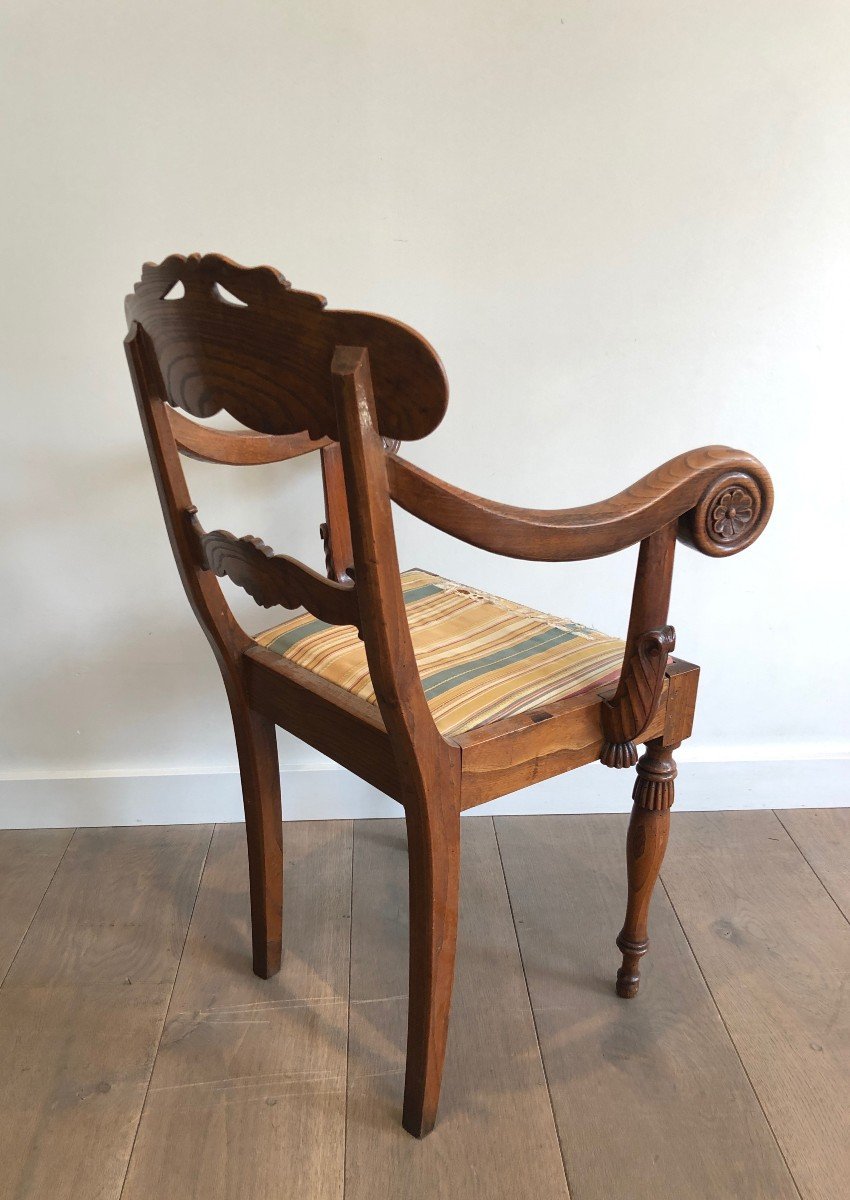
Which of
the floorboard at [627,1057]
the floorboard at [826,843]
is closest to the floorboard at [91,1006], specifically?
the floorboard at [627,1057]

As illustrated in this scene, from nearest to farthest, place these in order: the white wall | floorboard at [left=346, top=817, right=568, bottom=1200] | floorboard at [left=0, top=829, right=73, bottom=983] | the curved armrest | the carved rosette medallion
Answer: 1. the curved armrest
2. the carved rosette medallion
3. floorboard at [left=346, top=817, right=568, bottom=1200]
4. the white wall
5. floorboard at [left=0, top=829, right=73, bottom=983]

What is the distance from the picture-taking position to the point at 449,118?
51.2 inches

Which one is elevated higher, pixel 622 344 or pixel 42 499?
pixel 622 344

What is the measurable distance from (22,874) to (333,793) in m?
0.54

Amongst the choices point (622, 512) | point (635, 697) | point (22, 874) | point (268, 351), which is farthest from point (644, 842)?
point (22, 874)

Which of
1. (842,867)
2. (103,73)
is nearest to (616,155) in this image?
(103,73)

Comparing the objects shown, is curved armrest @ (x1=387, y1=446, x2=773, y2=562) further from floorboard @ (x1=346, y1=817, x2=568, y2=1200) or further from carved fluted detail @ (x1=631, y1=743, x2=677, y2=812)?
floorboard @ (x1=346, y1=817, x2=568, y2=1200)

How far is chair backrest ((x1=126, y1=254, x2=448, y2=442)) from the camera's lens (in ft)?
2.25

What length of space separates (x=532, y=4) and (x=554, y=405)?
0.56 meters

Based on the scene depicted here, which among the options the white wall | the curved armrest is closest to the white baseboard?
the white wall

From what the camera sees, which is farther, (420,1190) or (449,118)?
(449,118)

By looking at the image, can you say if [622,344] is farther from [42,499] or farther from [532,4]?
[42,499]

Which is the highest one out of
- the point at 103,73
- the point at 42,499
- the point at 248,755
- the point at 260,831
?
the point at 103,73

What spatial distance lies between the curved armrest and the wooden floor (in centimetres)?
70
